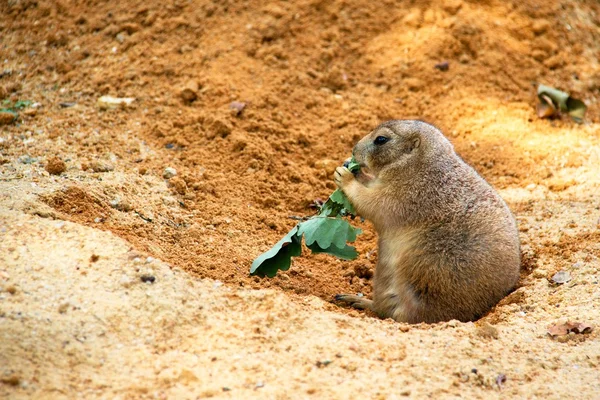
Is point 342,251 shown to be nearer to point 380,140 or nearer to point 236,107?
point 380,140

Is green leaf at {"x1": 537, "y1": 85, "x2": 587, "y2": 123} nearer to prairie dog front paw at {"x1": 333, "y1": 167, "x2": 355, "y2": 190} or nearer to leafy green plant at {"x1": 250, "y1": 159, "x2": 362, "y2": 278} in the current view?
prairie dog front paw at {"x1": 333, "y1": 167, "x2": 355, "y2": 190}

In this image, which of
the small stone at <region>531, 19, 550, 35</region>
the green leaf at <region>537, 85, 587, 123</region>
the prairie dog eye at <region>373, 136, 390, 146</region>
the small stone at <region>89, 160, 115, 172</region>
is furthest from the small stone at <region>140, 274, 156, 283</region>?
the small stone at <region>531, 19, 550, 35</region>

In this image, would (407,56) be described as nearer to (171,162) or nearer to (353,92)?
(353,92)

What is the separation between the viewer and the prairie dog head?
554 cm

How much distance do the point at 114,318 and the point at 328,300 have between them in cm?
181

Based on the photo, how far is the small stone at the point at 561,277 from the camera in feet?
17.3

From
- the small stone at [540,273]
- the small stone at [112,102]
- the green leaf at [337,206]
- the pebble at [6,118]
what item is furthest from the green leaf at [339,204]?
the pebble at [6,118]

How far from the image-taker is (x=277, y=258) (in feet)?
17.2

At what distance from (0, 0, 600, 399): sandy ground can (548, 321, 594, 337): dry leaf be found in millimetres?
54

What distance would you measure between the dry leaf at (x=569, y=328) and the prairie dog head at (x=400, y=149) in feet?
5.08

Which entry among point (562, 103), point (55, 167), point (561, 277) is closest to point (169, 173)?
point (55, 167)

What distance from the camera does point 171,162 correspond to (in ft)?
21.5

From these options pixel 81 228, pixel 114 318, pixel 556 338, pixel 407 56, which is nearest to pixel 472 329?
pixel 556 338

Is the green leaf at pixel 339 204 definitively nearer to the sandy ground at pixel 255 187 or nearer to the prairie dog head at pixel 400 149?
the prairie dog head at pixel 400 149
